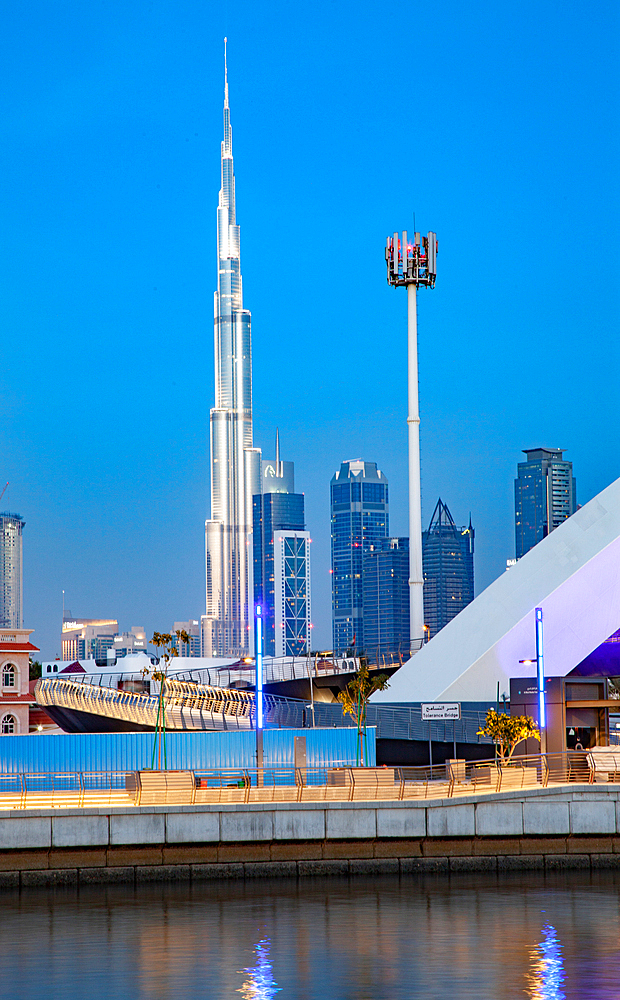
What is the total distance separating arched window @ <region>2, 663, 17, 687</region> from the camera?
70062 millimetres

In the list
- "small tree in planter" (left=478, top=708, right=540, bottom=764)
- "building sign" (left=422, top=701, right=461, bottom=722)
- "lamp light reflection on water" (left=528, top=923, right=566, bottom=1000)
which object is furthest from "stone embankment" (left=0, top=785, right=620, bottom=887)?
"building sign" (left=422, top=701, right=461, bottom=722)

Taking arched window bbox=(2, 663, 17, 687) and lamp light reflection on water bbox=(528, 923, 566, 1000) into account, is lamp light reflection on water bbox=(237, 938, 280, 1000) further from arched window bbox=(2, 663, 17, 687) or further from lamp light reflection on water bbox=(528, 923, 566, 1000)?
arched window bbox=(2, 663, 17, 687)

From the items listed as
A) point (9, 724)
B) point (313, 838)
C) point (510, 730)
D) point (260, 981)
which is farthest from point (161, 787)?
point (9, 724)

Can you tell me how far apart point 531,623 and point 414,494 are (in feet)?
142

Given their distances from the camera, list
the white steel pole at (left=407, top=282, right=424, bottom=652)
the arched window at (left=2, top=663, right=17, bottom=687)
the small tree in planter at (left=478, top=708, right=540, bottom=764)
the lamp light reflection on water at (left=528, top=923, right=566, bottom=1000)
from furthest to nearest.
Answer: the white steel pole at (left=407, top=282, right=424, bottom=652), the arched window at (left=2, top=663, right=17, bottom=687), the small tree in planter at (left=478, top=708, right=540, bottom=764), the lamp light reflection on water at (left=528, top=923, right=566, bottom=1000)

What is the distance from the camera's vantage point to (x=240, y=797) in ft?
114

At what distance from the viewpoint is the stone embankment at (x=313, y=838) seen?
3306 centimetres

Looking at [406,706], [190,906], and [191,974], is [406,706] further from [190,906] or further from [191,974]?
[191,974]

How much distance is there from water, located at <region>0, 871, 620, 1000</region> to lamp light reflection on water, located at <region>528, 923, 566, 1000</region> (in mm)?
39

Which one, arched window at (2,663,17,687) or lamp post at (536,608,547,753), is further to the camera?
arched window at (2,663,17,687)

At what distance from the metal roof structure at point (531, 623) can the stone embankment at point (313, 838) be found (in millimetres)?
20488

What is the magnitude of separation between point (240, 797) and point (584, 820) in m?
9.95

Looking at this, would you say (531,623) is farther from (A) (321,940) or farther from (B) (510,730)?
(A) (321,940)

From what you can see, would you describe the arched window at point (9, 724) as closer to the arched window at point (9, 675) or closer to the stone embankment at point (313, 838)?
the arched window at point (9, 675)
